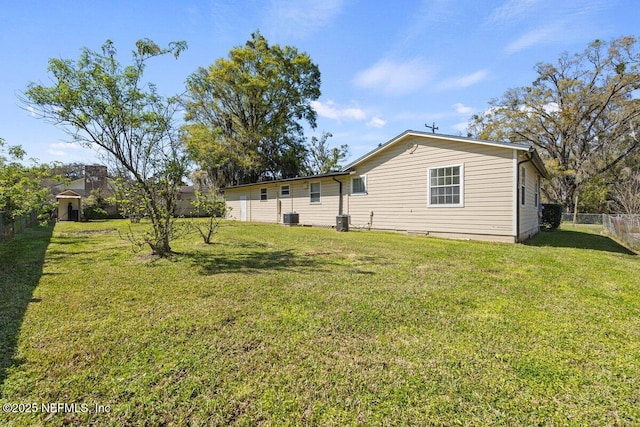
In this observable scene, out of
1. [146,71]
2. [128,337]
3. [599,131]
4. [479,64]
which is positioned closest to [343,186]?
[479,64]

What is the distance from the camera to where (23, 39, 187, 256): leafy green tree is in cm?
534

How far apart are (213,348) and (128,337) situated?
2.78 ft

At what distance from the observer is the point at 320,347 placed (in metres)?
2.59

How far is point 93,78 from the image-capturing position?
546 cm

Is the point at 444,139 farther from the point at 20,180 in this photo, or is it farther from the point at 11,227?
the point at 11,227

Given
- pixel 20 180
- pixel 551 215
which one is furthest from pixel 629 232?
pixel 20 180

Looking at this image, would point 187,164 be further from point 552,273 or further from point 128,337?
point 552,273

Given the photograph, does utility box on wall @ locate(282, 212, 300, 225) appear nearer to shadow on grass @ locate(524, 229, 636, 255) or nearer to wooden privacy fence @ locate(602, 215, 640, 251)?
shadow on grass @ locate(524, 229, 636, 255)

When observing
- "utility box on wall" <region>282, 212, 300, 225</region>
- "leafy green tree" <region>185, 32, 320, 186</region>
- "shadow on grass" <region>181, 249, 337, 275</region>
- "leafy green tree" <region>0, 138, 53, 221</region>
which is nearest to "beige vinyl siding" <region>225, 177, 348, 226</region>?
"utility box on wall" <region>282, 212, 300, 225</region>

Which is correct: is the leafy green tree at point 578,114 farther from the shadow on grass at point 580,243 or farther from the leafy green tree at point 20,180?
the leafy green tree at point 20,180

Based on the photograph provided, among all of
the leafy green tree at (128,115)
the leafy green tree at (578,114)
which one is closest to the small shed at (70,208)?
the leafy green tree at (128,115)

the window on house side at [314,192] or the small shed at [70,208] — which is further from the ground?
the window on house side at [314,192]

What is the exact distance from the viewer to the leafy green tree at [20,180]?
689 cm

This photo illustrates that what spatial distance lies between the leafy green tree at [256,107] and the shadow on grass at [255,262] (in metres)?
17.5
